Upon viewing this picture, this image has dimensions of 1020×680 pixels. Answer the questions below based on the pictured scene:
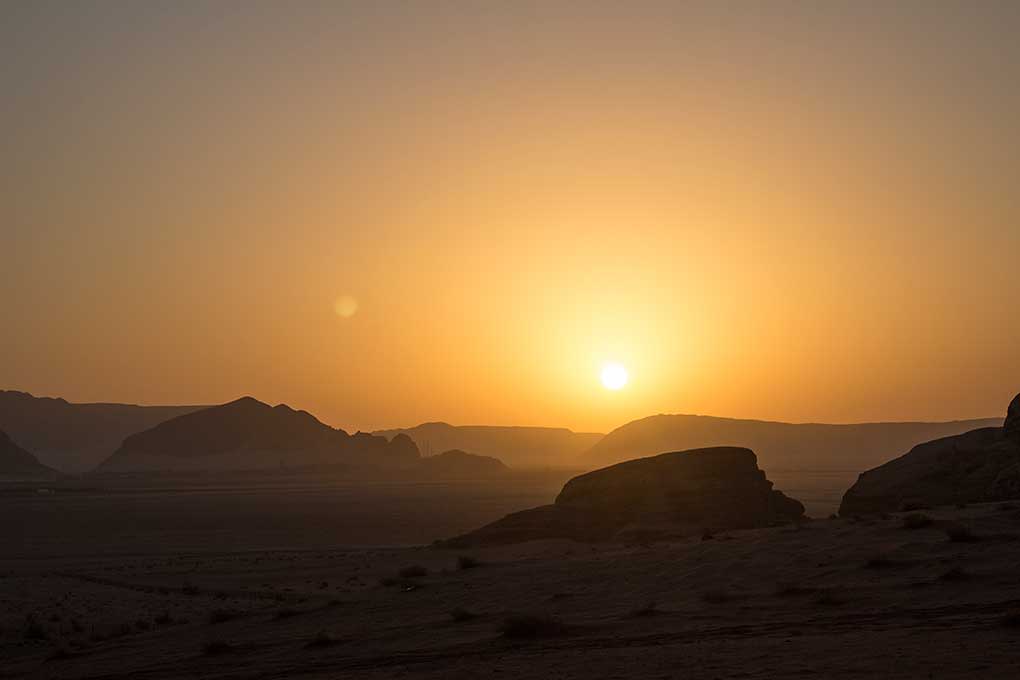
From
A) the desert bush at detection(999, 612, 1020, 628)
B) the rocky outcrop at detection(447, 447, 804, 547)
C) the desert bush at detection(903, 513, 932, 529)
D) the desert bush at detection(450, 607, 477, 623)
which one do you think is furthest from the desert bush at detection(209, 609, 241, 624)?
the rocky outcrop at detection(447, 447, 804, 547)

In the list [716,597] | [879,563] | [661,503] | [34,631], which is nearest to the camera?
[716,597]

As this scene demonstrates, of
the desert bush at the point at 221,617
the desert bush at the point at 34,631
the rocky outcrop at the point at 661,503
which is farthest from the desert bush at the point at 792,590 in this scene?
the rocky outcrop at the point at 661,503

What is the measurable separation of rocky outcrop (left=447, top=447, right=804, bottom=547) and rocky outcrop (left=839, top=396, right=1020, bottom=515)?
5262 mm

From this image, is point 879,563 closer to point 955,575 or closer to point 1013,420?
point 955,575

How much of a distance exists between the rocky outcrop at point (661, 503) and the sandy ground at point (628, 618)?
14224 mm

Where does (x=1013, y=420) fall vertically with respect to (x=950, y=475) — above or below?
above

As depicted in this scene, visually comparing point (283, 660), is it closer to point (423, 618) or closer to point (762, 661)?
point (423, 618)

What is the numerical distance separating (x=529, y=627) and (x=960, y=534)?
932cm

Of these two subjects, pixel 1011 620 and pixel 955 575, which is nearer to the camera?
pixel 1011 620

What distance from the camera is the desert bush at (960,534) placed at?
20297 mm

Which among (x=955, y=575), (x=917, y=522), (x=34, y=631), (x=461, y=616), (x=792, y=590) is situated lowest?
(x=34, y=631)

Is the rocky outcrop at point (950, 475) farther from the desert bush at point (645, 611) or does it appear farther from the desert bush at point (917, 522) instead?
the desert bush at point (645, 611)

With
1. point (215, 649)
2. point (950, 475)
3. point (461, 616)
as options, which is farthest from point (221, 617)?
point (950, 475)

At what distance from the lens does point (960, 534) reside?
20484 mm
